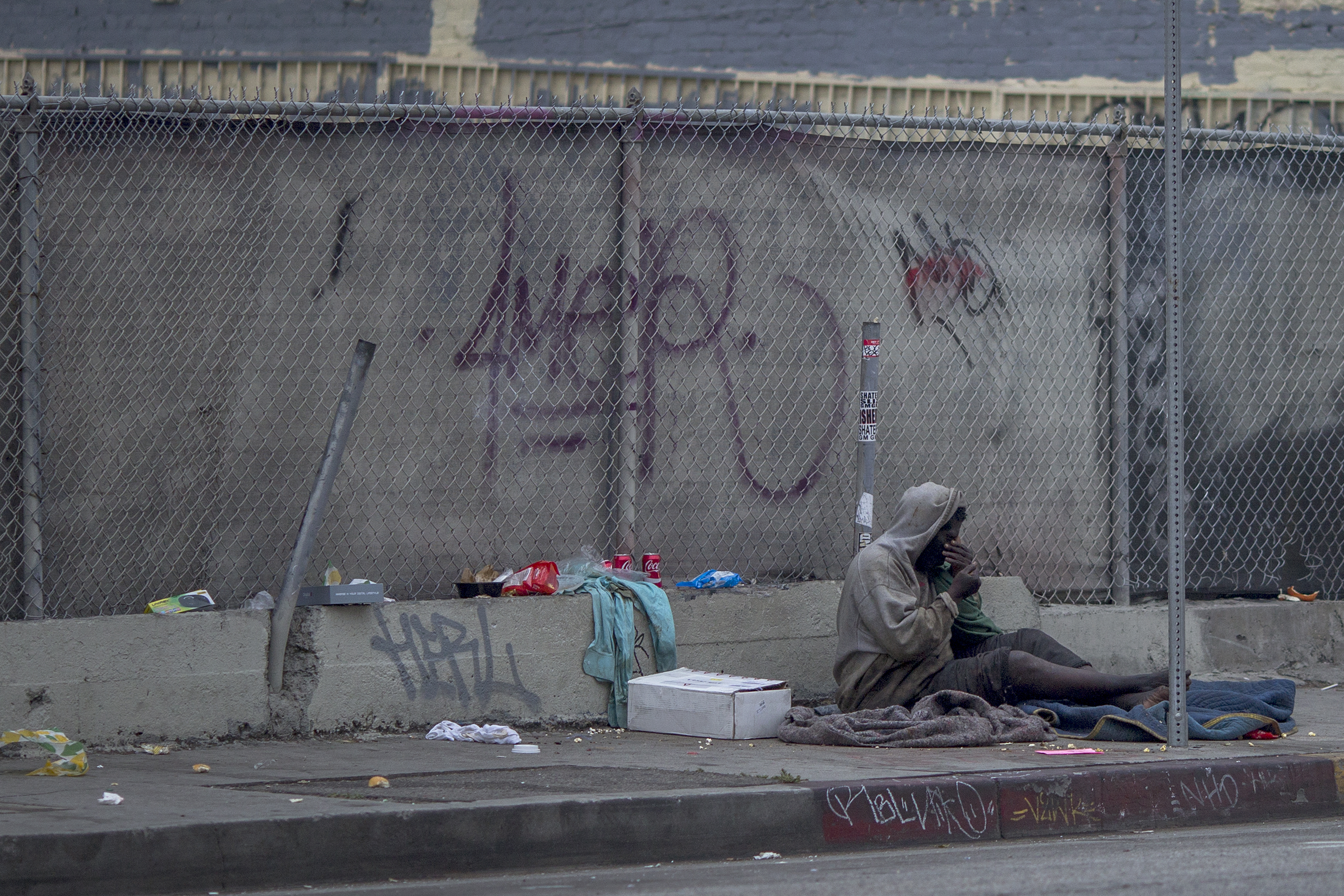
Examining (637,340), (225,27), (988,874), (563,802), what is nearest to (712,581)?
(637,340)

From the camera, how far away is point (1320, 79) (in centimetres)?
1438

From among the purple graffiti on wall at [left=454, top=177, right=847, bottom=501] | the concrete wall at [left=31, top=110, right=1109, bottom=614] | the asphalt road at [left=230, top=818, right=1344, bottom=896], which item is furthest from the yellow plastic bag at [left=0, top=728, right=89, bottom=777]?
the purple graffiti on wall at [left=454, top=177, right=847, bottom=501]

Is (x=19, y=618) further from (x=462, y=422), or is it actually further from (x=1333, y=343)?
(x=1333, y=343)

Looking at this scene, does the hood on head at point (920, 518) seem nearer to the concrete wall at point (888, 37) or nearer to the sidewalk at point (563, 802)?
the sidewalk at point (563, 802)

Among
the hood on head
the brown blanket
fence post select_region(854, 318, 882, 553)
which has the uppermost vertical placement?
fence post select_region(854, 318, 882, 553)

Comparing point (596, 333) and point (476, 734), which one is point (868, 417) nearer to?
point (596, 333)

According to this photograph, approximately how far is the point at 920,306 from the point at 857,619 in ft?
5.61

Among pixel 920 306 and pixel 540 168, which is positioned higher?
pixel 540 168

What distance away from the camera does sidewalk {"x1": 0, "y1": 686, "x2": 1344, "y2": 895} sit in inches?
165

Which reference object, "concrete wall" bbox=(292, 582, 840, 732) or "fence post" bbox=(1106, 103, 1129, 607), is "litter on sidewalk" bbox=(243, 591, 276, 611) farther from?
"fence post" bbox=(1106, 103, 1129, 607)

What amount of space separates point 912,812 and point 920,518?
168 cm

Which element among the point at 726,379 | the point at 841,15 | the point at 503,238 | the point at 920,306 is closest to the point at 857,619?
the point at 726,379

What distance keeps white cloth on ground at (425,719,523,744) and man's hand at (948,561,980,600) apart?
1.90m

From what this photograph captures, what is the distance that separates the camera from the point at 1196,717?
6.27 m
